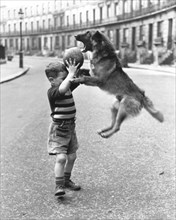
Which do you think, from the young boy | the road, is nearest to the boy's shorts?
the young boy

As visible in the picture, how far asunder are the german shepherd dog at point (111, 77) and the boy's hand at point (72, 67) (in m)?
0.06

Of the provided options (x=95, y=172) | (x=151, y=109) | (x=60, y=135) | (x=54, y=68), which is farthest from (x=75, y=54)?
(x=95, y=172)

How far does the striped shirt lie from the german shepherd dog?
0.84 ft

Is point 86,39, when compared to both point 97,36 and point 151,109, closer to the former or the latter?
point 97,36

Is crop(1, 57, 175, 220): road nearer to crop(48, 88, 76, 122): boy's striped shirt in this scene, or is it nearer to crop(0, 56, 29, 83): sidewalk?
crop(0, 56, 29, 83): sidewalk

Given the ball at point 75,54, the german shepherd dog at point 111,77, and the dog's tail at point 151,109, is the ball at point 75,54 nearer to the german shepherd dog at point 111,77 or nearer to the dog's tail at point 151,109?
the german shepherd dog at point 111,77

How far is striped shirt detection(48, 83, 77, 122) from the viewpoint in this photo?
123 centimetres

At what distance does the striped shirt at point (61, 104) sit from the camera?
1.23 metres

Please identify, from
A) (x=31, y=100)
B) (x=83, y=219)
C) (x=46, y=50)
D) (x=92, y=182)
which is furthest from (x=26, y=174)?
(x=31, y=100)

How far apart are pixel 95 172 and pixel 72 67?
837 cm

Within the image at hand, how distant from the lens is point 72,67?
1028mm

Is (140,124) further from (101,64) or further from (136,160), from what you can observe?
(101,64)

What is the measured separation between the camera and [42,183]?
8555 mm

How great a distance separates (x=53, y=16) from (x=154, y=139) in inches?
426
